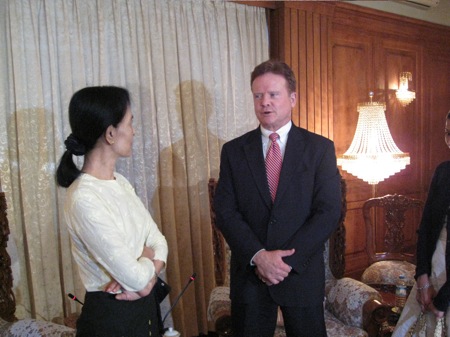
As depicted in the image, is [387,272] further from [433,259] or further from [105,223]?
[105,223]

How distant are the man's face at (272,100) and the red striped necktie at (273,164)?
0.06 meters

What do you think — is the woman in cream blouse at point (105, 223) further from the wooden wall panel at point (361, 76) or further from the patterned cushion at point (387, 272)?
the wooden wall panel at point (361, 76)

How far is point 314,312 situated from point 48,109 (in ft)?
5.76

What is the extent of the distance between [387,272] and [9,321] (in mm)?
1972

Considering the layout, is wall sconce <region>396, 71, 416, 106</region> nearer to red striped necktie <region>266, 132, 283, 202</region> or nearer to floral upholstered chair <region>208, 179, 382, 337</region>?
floral upholstered chair <region>208, 179, 382, 337</region>

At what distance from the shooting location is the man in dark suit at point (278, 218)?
163 cm

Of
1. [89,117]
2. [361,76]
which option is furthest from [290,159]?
[361,76]

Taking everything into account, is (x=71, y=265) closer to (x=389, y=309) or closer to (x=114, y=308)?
(x=114, y=308)

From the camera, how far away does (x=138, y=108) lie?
8.95 feet

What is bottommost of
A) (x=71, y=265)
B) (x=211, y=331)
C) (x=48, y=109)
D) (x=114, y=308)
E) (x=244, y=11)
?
(x=211, y=331)

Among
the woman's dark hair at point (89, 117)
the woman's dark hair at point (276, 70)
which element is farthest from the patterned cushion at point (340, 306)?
the woman's dark hair at point (89, 117)

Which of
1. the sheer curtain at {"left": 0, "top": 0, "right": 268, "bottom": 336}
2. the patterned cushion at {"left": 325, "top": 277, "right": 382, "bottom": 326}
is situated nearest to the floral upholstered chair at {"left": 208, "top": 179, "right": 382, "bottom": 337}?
the patterned cushion at {"left": 325, "top": 277, "right": 382, "bottom": 326}

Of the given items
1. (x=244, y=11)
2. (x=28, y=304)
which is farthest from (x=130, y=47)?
(x=28, y=304)

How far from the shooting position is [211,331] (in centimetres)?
310
